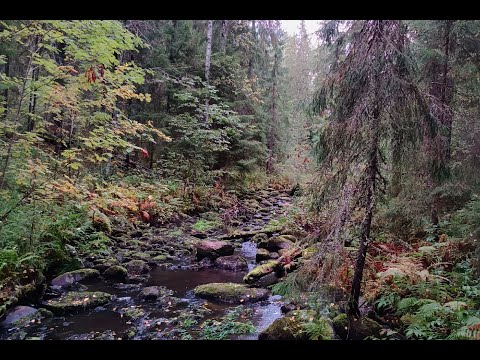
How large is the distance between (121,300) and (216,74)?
15.0 metres

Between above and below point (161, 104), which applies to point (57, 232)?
below

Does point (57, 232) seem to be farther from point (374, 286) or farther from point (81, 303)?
point (374, 286)

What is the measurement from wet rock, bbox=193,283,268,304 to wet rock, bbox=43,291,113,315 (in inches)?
78.5

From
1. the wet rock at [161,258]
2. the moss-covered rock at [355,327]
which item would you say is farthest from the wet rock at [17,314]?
the moss-covered rock at [355,327]

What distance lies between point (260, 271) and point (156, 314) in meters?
2.93

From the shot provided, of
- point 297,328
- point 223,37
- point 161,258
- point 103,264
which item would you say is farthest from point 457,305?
point 223,37

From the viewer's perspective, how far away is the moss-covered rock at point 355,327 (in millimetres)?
5348

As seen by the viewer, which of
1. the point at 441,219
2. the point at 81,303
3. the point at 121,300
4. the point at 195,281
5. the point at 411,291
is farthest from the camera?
the point at 195,281

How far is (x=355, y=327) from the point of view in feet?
17.9

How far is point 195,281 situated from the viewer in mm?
8734

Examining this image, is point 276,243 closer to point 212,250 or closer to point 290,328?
point 212,250

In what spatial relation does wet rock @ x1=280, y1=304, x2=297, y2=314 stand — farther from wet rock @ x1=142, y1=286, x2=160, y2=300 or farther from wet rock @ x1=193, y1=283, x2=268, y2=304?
wet rock @ x1=142, y1=286, x2=160, y2=300

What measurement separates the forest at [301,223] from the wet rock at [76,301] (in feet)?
0.11
